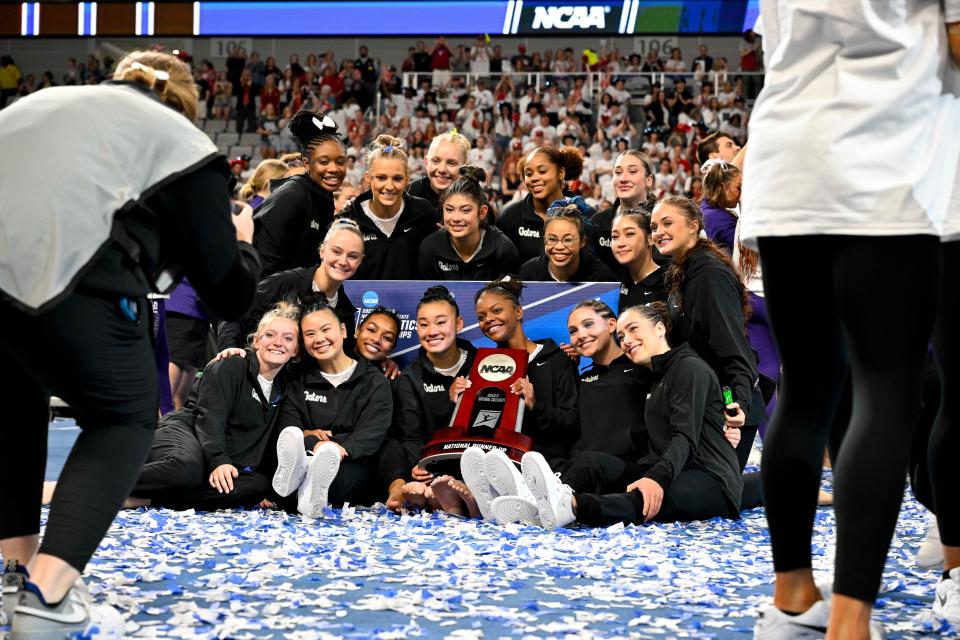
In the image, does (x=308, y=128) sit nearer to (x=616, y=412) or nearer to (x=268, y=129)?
(x=616, y=412)

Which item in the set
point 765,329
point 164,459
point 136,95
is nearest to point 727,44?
point 765,329

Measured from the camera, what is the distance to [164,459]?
4672 mm

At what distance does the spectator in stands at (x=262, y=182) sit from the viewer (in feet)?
24.6

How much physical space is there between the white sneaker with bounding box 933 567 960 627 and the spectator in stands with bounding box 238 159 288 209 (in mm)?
5687

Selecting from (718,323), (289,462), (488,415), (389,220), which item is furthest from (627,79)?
(289,462)

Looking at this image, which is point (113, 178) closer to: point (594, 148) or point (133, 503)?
point (133, 503)

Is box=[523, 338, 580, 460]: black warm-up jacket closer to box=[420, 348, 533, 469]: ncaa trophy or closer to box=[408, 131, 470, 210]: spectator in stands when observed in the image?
box=[420, 348, 533, 469]: ncaa trophy

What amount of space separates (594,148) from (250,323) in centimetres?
1292

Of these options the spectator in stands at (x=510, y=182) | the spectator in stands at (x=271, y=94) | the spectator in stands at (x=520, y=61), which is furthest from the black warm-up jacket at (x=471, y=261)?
the spectator in stands at (x=271, y=94)

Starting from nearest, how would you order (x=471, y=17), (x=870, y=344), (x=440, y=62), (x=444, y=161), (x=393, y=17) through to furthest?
1. (x=870, y=344)
2. (x=444, y=161)
3. (x=440, y=62)
4. (x=471, y=17)
5. (x=393, y=17)

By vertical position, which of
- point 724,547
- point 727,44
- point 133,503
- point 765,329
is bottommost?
point 133,503

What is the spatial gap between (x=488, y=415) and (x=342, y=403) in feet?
2.31

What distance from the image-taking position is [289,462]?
4.44m

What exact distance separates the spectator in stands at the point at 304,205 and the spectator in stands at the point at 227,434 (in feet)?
2.78
